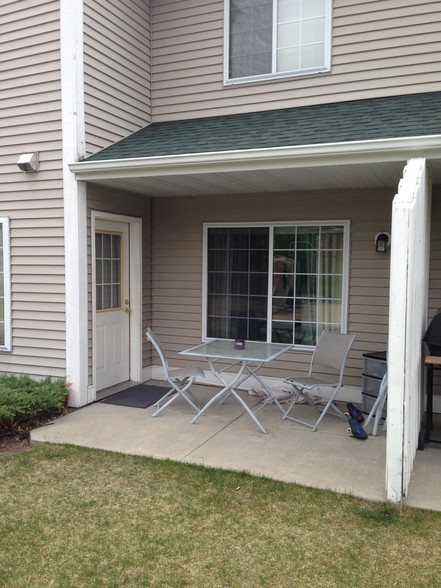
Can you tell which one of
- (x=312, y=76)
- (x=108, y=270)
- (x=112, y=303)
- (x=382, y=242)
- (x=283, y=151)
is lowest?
(x=112, y=303)

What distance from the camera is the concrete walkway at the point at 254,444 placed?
371 cm

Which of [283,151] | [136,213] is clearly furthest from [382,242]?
[136,213]

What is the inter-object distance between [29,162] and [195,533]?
4191mm

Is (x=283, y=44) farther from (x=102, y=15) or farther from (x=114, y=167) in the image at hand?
(x=114, y=167)

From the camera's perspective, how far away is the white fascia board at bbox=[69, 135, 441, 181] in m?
4.09

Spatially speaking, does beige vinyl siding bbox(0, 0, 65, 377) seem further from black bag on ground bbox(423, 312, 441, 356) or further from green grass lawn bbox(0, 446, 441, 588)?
black bag on ground bbox(423, 312, 441, 356)

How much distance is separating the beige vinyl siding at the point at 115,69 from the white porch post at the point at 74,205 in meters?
0.13

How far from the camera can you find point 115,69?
5.84 metres

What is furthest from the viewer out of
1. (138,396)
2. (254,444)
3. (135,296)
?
(135,296)

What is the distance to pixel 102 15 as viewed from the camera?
561 centimetres

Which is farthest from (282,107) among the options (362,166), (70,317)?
(70,317)

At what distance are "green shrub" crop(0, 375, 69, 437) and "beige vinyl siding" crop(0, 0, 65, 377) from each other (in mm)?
335

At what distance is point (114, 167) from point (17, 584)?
3.74 meters

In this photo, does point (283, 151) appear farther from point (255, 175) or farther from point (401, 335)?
point (401, 335)
